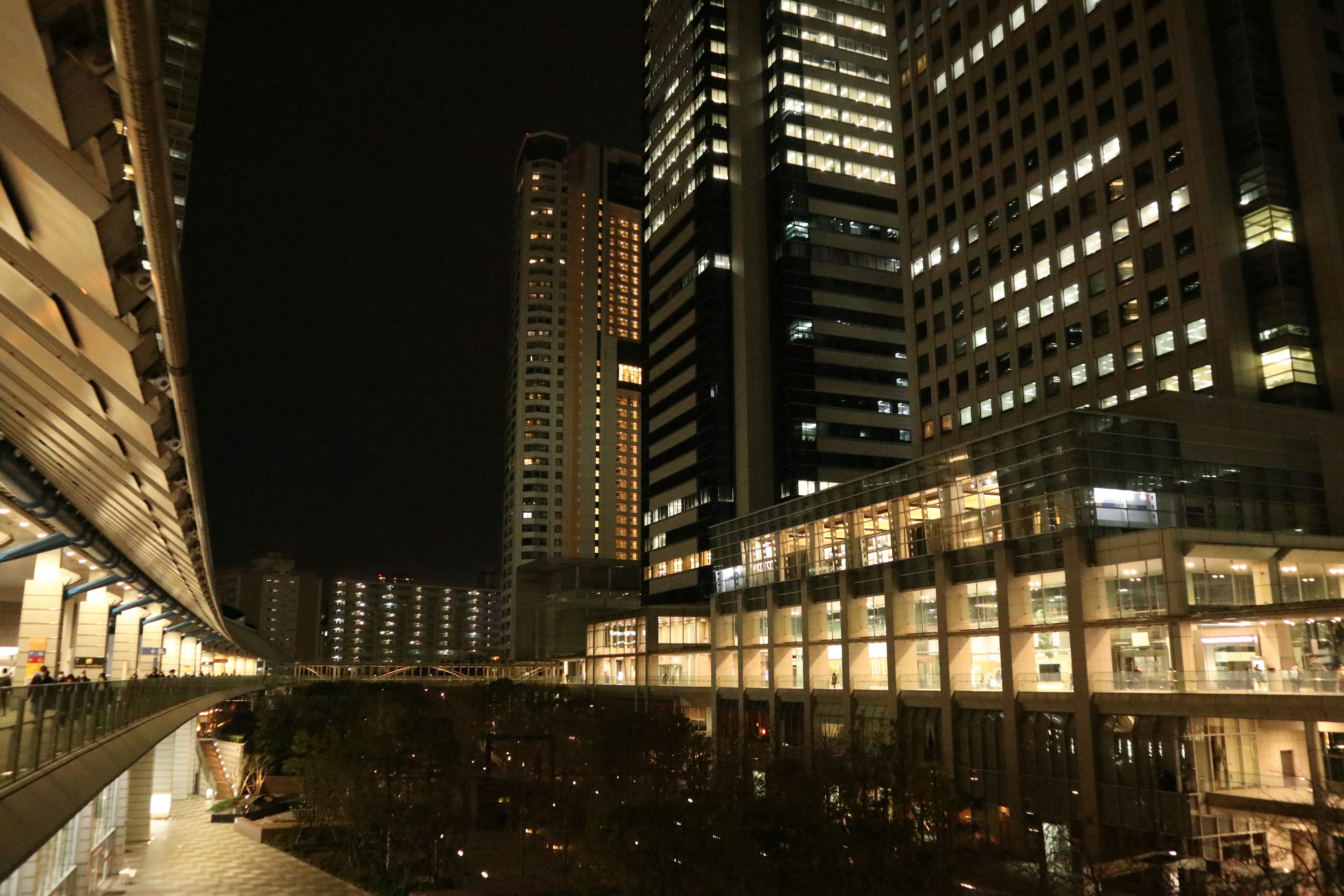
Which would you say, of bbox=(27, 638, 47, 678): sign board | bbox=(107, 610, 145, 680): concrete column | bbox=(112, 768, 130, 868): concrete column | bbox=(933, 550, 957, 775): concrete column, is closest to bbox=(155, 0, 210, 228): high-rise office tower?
bbox=(107, 610, 145, 680): concrete column

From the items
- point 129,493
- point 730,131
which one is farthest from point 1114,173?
Answer: point 129,493

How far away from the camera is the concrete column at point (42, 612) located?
2936cm

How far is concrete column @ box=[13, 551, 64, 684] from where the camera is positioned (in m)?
29.4

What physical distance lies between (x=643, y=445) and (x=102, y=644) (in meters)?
89.0

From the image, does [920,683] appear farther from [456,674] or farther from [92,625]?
[456,674]

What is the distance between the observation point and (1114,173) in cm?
6656

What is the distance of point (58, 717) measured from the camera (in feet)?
41.7

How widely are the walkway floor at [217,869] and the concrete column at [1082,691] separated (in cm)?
2862

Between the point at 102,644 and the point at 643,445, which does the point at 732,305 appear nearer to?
the point at 643,445

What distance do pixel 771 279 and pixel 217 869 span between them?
81.1 m

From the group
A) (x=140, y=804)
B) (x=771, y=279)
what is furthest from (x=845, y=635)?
(x=771, y=279)

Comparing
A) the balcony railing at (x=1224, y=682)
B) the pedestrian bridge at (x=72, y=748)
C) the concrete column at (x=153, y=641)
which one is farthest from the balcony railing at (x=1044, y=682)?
the concrete column at (x=153, y=641)

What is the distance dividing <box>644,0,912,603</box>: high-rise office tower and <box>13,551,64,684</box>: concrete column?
257ft

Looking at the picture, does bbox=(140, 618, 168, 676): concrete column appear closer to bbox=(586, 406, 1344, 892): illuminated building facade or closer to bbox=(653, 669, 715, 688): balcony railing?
bbox=(586, 406, 1344, 892): illuminated building facade
